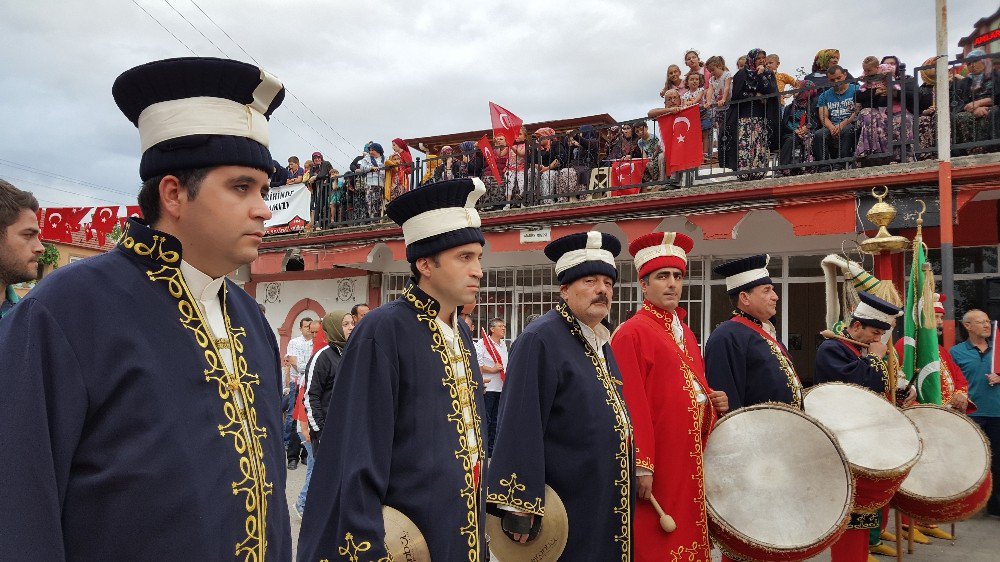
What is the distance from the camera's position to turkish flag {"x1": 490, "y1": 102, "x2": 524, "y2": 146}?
1197cm

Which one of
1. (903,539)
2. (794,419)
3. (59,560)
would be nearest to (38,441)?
(59,560)

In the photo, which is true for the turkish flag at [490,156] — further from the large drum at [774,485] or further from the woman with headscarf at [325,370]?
the large drum at [774,485]

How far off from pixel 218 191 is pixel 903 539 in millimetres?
6726

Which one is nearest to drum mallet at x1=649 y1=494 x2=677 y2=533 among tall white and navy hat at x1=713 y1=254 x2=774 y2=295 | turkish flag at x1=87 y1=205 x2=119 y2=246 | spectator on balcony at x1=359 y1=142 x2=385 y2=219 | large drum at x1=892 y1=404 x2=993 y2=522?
tall white and navy hat at x1=713 y1=254 x2=774 y2=295

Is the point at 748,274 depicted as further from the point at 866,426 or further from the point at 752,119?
the point at 752,119

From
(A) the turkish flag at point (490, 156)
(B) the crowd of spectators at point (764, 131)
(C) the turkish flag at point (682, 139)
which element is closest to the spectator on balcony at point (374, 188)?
(B) the crowd of spectators at point (764, 131)

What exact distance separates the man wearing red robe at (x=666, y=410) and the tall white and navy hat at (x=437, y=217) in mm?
1421

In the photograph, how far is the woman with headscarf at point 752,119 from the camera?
9.09 meters

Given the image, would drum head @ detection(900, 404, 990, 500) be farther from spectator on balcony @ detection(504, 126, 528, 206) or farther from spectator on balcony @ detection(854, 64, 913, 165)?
spectator on balcony @ detection(504, 126, 528, 206)

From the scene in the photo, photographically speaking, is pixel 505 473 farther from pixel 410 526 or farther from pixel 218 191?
pixel 218 191

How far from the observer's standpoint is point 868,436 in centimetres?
448

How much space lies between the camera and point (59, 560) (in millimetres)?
1189

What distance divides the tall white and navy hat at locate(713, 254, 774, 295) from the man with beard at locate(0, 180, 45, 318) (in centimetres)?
412

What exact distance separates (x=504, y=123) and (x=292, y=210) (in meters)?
5.22
